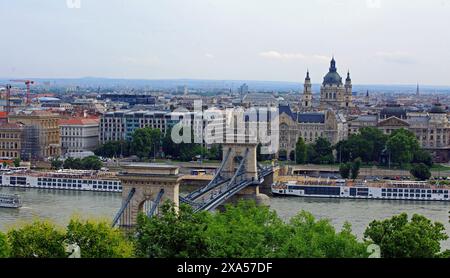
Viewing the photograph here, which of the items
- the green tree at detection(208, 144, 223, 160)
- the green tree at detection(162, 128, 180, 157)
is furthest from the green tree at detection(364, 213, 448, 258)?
the green tree at detection(162, 128, 180, 157)

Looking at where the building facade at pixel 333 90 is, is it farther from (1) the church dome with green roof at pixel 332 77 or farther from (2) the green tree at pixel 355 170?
(2) the green tree at pixel 355 170

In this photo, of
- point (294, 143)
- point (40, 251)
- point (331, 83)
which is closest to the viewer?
point (40, 251)

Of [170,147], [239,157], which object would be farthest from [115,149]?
[239,157]

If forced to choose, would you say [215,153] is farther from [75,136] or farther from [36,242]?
[36,242]

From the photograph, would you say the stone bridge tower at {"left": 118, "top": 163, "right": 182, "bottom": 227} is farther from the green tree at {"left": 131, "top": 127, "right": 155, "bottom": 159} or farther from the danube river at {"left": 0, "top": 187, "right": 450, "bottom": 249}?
the green tree at {"left": 131, "top": 127, "right": 155, "bottom": 159}

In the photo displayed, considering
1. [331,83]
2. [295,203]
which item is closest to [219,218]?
[295,203]

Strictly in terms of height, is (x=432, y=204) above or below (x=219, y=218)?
below

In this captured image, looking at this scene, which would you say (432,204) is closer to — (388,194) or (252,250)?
(388,194)
